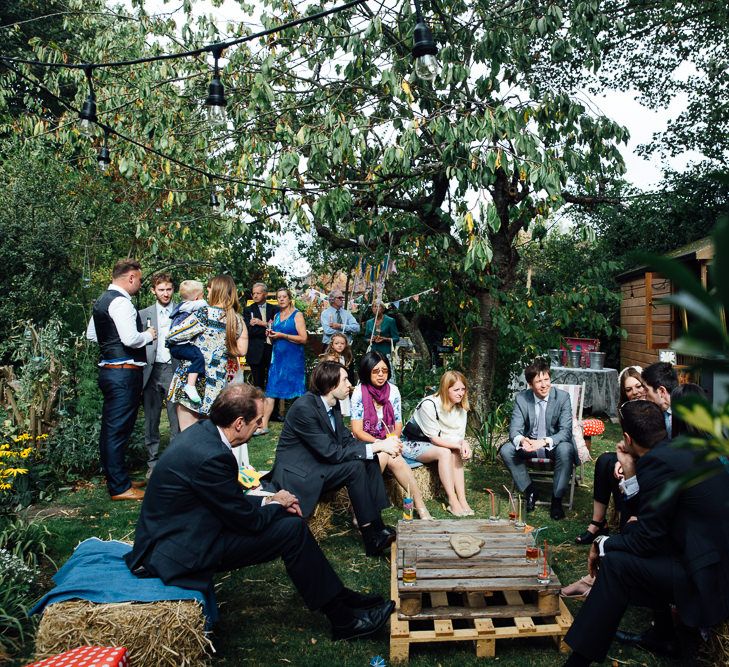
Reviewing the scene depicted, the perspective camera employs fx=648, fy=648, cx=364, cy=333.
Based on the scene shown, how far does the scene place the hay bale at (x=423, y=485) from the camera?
225 inches

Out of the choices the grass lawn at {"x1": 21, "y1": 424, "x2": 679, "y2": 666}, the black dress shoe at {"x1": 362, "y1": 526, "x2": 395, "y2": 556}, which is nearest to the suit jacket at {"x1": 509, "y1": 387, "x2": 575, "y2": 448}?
the grass lawn at {"x1": 21, "y1": 424, "x2": 679, "y2": 666}

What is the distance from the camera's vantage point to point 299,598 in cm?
405

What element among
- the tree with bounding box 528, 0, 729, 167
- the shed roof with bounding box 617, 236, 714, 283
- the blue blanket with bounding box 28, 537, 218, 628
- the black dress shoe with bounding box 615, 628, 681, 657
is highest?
the tree with bounding box 528, 0, 729, 167

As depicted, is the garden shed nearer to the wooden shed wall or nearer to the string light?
the wooden shed wall

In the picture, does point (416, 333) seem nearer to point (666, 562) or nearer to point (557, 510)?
point (557, 510)

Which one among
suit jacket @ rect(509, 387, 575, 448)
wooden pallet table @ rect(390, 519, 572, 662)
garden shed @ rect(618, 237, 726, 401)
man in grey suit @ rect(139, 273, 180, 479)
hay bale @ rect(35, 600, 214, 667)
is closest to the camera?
hay bale @ rect(35, 600, 214, 667)

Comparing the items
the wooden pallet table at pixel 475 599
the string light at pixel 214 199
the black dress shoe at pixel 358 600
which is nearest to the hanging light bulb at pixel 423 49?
the wooden pallet table at pixel 475 599

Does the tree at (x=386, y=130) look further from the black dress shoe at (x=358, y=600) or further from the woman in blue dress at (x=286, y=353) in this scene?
the black dress shoe at (x=358, y=600)

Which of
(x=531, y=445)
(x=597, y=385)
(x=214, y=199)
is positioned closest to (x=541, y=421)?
(x=531, y=445)

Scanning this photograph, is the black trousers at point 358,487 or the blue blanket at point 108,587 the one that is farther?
the black trousers at point 358,487

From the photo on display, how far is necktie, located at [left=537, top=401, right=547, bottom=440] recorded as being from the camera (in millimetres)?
5938

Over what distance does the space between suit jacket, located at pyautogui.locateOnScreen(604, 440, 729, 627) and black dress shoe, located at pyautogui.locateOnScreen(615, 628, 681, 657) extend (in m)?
0.47

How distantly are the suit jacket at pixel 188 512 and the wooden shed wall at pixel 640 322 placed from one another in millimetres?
10156

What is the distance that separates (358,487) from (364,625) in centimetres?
127
